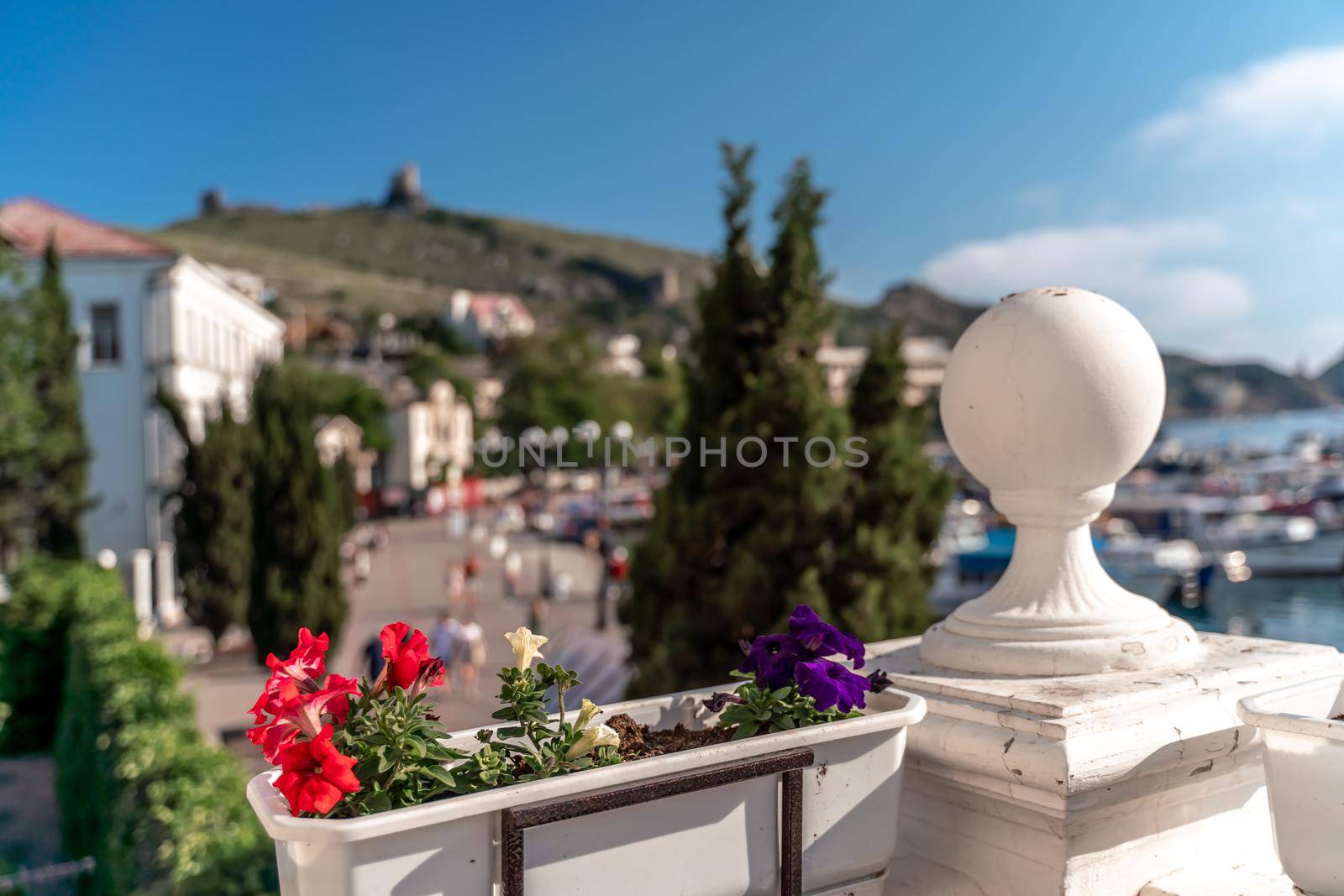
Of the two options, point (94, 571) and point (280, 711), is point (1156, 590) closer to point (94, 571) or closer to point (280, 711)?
A: point (94, 571)

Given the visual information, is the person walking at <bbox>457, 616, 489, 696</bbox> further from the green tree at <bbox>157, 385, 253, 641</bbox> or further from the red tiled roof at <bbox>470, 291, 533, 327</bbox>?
the red tiled roof at <bbox>470, 291, 533, 327</bbox>

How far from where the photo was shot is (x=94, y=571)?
17984mm

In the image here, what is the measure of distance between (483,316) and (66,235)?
90.2 metres

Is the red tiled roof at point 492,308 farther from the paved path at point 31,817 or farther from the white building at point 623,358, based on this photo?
the paved path at point 31,817

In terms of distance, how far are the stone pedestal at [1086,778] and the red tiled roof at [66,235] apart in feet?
93.2

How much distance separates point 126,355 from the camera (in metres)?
27.0

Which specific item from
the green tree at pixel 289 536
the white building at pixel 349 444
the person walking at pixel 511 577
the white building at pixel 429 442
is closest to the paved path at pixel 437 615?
the person walking at pixel 511 577

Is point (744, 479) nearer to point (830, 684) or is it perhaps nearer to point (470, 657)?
point (830, 684)

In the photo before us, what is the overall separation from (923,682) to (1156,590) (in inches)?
1348

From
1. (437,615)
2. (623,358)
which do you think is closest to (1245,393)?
(623,358)

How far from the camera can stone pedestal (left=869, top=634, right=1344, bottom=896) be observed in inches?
81.4

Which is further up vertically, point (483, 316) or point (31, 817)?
point (483, 316)

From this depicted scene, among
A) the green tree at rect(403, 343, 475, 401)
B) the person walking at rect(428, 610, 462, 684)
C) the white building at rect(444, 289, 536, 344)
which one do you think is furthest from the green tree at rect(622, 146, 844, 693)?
the white building at rect(444, 289, 536, 344)

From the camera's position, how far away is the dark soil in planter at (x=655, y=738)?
76.1 inches
